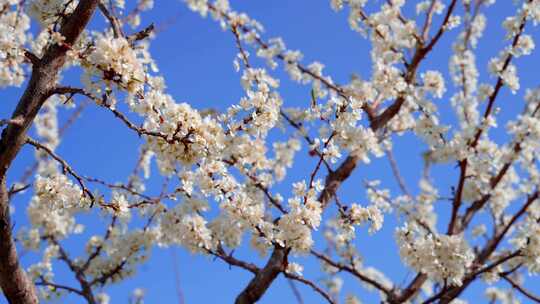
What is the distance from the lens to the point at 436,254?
448 cm

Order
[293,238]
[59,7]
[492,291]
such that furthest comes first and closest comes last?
[492,291] < [293,238] < [59,7]

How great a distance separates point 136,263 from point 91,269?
1.52ft

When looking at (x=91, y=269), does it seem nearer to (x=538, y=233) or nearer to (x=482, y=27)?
(x=538, y=233)

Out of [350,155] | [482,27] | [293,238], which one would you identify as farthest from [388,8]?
[293,238]

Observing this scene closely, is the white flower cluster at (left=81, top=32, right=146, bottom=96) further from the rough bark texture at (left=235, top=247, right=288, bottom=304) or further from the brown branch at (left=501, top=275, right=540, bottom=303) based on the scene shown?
the brown branch at (left=501, top=275, right=540, bottom=303)

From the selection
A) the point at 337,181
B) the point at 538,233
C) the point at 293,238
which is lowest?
the point at 293,238

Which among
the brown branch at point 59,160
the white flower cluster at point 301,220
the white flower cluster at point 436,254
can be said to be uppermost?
the white flower cluster at point 436,254

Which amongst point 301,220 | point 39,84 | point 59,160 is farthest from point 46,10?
point 301,220

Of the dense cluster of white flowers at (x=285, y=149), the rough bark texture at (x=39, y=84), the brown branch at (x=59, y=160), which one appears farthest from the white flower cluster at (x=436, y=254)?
the rough bark texture at (x=39, y=84)

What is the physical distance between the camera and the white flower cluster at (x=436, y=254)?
4.38m

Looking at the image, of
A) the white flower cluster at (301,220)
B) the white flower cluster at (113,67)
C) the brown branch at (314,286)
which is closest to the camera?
the white flower cluster at (113,67)

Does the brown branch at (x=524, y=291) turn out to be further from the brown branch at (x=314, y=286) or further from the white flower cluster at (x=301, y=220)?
the white flower cluster at (x=301, y=220)

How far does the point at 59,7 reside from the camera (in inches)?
114

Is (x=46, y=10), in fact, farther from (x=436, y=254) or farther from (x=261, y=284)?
(x=436, y=254)
